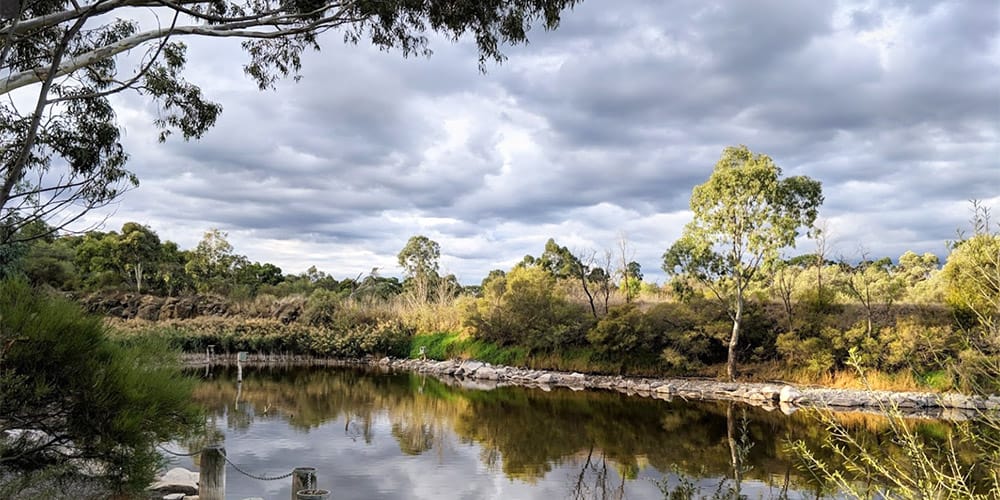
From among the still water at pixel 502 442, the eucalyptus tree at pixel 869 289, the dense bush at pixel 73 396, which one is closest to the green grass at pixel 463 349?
the still water at pixel 502 442

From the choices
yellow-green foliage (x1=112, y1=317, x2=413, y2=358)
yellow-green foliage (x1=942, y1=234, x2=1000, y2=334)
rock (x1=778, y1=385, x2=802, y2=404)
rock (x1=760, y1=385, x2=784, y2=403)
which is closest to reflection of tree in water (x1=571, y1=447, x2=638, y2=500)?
yellow-green foliage (x1=942, y1=234, x2=1000, y2=334)

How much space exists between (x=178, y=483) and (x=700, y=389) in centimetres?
1238

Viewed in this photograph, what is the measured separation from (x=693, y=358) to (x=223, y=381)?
489 inches

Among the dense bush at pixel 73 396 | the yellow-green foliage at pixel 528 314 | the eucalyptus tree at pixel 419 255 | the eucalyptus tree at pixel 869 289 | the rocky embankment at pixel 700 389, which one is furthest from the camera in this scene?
the eucalyptus tree at pixel 419 255

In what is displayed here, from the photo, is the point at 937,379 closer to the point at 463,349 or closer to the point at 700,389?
the point at 700,389

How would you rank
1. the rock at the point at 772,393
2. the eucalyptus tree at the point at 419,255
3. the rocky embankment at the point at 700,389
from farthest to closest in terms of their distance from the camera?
the eucalyptus tree at the point at 419,255 < the rock at the point at 772,393 < the rocky embankment at the point at 700,389

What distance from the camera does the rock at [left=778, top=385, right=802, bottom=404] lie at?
45.7 ft

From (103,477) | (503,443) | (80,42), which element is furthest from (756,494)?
(80,42)

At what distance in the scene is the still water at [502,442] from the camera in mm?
7188

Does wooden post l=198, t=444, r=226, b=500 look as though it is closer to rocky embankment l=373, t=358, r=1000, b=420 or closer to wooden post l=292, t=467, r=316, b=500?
wooden post l=292, t=467, r=316, b=500

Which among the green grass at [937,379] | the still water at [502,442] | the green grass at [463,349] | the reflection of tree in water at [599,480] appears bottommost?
the reflection of tree in water at [599,480]

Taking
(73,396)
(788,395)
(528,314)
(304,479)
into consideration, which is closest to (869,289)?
(788,395)

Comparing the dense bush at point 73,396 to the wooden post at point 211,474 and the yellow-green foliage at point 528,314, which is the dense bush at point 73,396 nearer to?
the wooden post at point 211,474

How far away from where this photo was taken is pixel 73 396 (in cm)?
414
